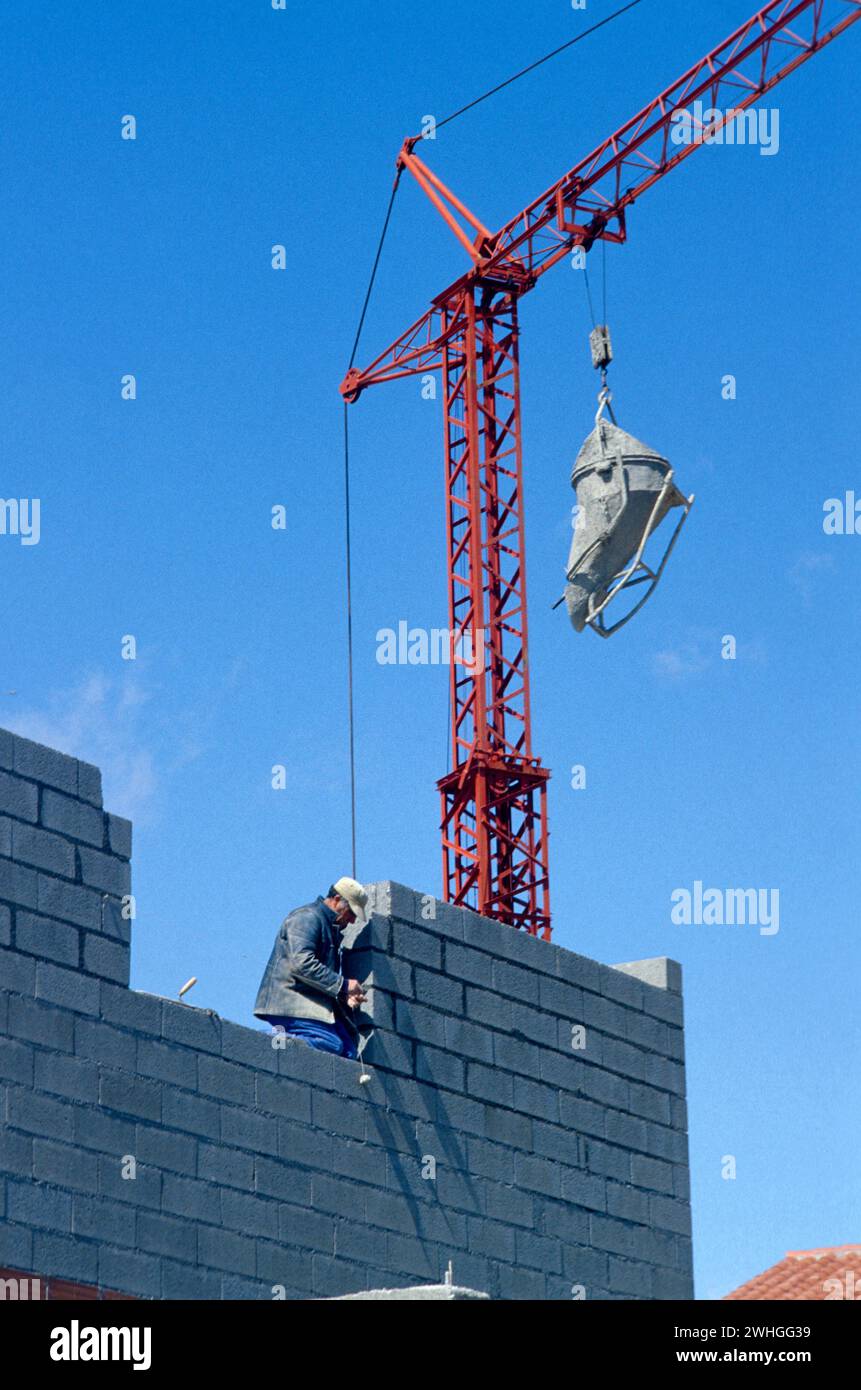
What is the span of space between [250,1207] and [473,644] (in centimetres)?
2068

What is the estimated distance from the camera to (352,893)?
13336 millimetres

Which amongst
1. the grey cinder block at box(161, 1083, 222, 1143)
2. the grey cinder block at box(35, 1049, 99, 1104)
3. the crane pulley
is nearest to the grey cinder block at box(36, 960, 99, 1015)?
the grey cinder block at box(35, 1049, 99, 1104)

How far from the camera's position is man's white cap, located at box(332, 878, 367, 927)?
13320 millimetres

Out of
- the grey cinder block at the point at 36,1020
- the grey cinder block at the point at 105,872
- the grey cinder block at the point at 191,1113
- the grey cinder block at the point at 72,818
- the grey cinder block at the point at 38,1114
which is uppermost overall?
the grey cinder block at the point at 72,818

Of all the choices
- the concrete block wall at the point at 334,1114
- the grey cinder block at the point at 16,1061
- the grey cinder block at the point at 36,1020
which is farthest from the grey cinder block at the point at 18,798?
the grey cinder block at the point at 16,1061

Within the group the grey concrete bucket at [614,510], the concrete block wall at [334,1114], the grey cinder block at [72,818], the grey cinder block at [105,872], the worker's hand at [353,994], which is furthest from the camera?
the grey concrete bucket at [614,510]

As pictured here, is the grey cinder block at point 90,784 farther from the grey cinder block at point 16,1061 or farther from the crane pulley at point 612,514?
the crane pulley at point 612,514

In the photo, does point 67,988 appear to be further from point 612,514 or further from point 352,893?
point 612,514

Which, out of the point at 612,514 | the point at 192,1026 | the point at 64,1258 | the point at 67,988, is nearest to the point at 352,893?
the point at 192,1026

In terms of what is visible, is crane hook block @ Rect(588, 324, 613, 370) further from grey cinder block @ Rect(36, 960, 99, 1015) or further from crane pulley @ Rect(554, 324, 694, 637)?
grey cinder block @ Rect(36, 960, 99, 1015)

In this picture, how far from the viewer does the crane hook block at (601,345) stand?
27062mm

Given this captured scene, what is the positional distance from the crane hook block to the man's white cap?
1459 centimetres

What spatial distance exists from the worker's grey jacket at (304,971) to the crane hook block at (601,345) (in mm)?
14819

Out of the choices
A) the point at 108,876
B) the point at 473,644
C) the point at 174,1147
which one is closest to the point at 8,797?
the point at 108,876
